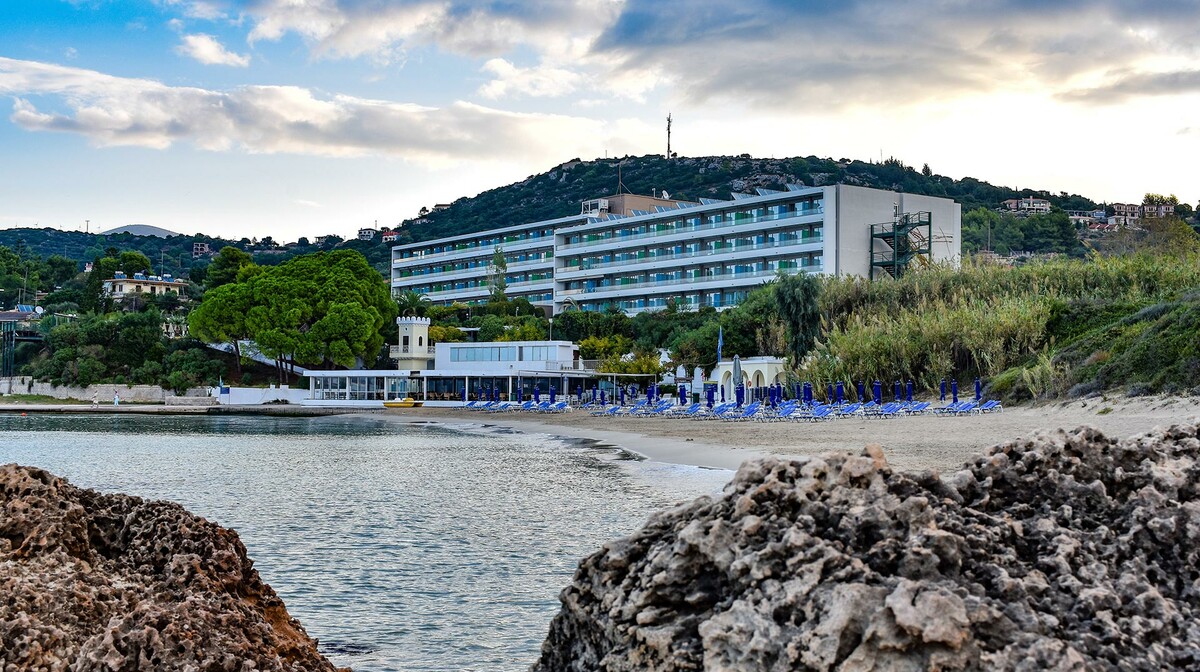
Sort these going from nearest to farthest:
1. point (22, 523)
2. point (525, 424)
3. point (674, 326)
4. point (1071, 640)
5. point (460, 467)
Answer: point (1071, 640) < point (22, 523) < point (460, 467) < point (525, 424) < point (674, 326)

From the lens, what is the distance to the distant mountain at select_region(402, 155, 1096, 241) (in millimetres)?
163750

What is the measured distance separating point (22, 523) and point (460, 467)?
19.8 meters

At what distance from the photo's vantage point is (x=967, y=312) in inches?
1534

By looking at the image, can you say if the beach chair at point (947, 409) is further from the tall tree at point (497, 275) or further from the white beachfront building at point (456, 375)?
the tall tree at point (497, 275)

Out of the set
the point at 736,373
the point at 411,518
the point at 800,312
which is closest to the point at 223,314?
the point at 736,373

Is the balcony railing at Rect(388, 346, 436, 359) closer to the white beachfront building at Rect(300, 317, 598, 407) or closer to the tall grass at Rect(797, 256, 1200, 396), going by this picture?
the white beachfront building at Rect(300, 317, 598, 407)

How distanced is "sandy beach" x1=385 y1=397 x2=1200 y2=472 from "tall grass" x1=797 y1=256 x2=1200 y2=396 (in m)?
4.80

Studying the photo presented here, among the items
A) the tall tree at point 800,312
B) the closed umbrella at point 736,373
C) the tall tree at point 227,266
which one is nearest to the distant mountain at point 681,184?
the tall tree at point 227,266

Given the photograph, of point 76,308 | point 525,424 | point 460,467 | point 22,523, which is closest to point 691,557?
point 22,523

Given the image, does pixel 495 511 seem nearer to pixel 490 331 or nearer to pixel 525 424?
pixel 525 424

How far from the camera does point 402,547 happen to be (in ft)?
42.6

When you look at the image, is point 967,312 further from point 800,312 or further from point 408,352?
point 408,352

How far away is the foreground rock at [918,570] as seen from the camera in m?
2.85

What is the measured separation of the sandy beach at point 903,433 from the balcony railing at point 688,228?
41410mm
